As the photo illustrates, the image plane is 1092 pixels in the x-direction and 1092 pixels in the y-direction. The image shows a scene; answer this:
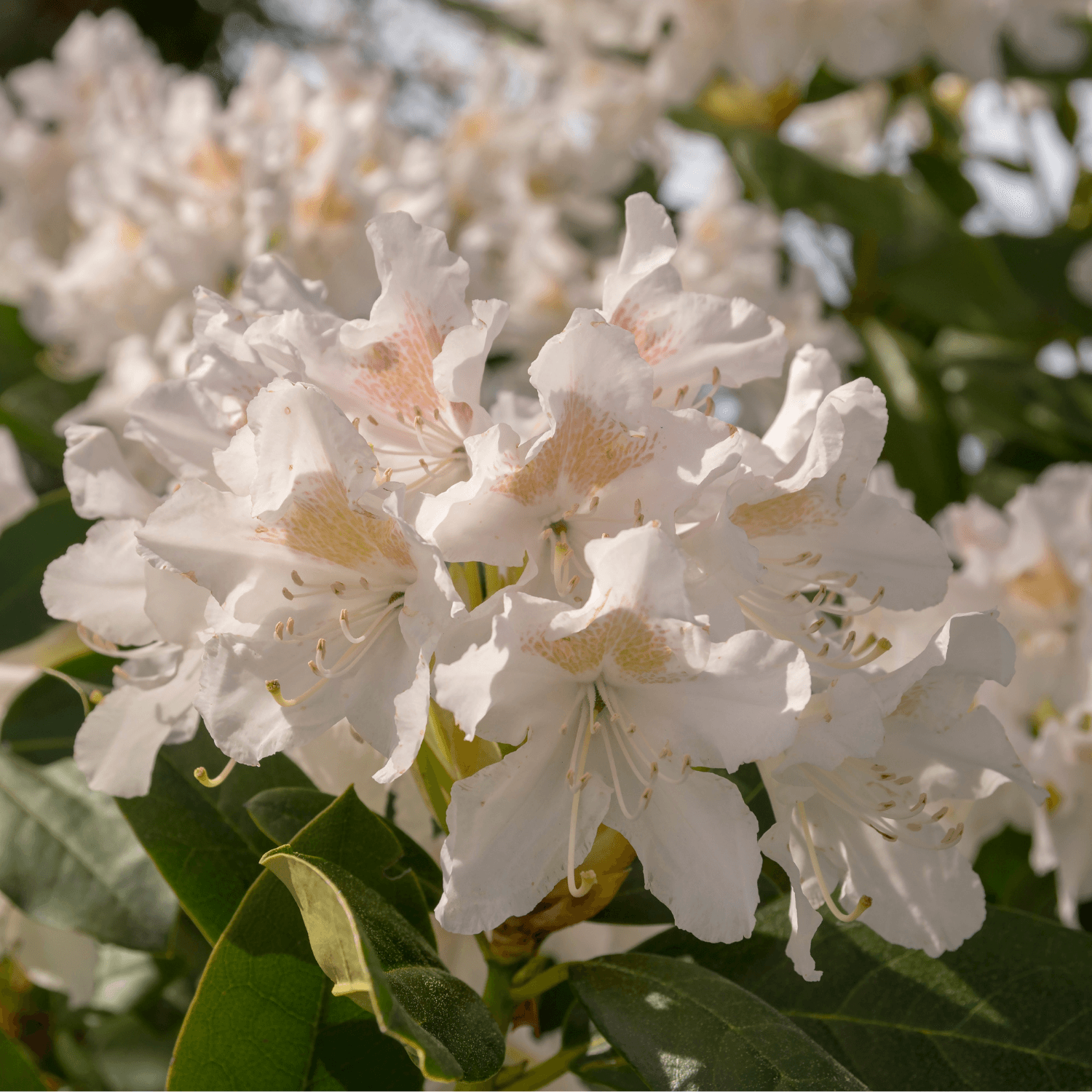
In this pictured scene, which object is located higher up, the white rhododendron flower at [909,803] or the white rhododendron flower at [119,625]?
the white rhododendron flower at [119,625]

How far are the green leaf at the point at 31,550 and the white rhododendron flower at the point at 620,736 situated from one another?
58 cm

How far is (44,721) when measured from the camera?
0.86m

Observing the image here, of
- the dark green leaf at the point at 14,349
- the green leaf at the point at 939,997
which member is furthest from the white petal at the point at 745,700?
the dark green leaf at the point at 14,349

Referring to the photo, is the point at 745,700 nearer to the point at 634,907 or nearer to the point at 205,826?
the point at 634,907

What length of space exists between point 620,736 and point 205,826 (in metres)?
0.29

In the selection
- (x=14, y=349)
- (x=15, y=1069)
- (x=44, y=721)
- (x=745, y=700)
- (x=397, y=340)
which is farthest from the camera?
(x=14, y=349)

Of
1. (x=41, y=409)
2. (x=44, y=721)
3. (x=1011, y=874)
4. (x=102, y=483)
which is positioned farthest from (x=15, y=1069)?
(x=1011, y=874)

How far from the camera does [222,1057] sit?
582 mm

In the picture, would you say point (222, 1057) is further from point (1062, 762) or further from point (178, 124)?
point (178, 124)

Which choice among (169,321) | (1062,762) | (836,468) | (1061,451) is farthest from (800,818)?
(1061,451)

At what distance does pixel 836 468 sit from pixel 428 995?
322mm

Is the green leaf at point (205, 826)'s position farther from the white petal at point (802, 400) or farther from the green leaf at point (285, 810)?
the white petal at point (802, 400)

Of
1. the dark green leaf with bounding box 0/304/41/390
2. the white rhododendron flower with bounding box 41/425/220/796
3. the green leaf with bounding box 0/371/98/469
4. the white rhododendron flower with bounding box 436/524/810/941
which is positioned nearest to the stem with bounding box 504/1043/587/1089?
the white rhododendron flower with bounding box 436/524/810/941

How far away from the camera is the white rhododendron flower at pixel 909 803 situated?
541 mm
